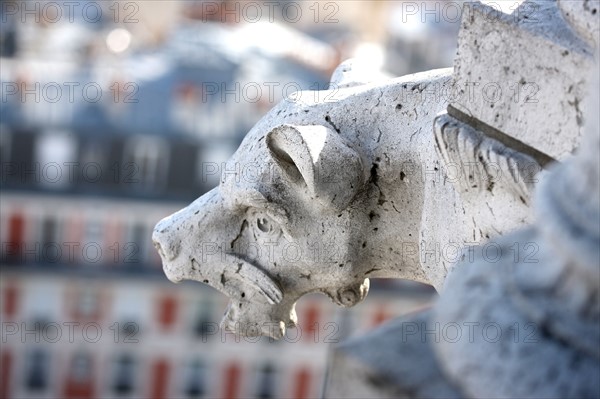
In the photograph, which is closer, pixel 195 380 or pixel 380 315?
pixel 380 315

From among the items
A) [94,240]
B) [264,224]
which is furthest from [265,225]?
[94,240]

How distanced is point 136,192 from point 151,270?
4.05ft

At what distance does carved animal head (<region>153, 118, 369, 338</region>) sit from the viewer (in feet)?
7.13

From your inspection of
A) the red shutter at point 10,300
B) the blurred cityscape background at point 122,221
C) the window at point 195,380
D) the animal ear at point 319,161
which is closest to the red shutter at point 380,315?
the blurred cityscape background at point 122,221

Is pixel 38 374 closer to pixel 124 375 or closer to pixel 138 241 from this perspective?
pixel 124 375

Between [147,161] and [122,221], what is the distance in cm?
101

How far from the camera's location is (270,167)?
88.6 inches

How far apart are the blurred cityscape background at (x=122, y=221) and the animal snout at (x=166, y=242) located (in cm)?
2026

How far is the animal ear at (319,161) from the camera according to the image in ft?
7.01

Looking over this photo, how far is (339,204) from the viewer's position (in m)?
2.21

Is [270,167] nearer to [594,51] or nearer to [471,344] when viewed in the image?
[594,51]

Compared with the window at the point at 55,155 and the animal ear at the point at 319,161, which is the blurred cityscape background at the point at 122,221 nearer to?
the window at the point at 55,155

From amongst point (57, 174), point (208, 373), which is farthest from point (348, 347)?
point (208, 373)

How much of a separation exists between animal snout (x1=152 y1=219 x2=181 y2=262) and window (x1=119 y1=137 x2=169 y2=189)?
69.7 ft
